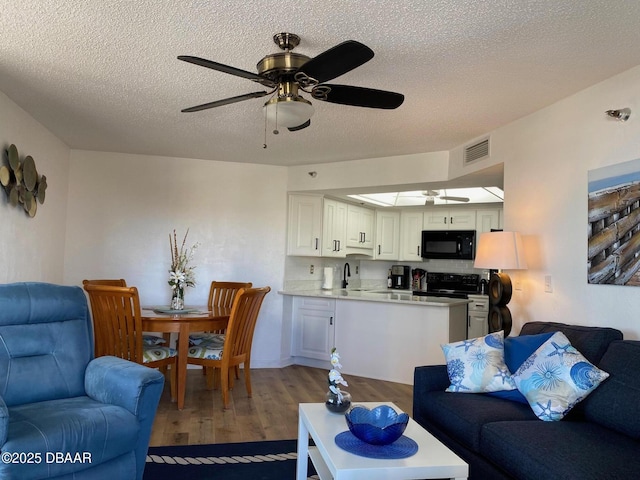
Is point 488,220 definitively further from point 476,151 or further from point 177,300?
point 177,300

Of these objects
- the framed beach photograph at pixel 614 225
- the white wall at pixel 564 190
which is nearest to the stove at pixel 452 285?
the white wall at pixel 564 190

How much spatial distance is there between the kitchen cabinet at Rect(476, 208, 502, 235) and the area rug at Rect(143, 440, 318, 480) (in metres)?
4.42

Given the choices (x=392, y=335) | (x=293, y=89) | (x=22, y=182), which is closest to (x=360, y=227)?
(x=392, y=335)

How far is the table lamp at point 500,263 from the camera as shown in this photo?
315 centimetres

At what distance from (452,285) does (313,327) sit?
2444 millimetres

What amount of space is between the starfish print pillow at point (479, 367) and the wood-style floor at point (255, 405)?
1.18 metres

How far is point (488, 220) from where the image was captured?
6320 mm

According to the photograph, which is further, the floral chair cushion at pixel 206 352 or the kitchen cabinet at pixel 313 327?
the kitchen cabinet at pixel 313 327

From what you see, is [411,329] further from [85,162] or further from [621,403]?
[85,162]

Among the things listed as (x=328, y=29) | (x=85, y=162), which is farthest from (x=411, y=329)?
(x=85, y=162)

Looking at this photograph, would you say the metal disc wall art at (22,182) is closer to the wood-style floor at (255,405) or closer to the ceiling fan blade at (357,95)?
the wood-style floor at (255,405)

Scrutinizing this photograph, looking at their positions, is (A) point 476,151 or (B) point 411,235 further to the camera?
(B) point 411,235

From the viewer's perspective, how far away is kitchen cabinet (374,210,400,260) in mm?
6879

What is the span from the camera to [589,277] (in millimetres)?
2750
